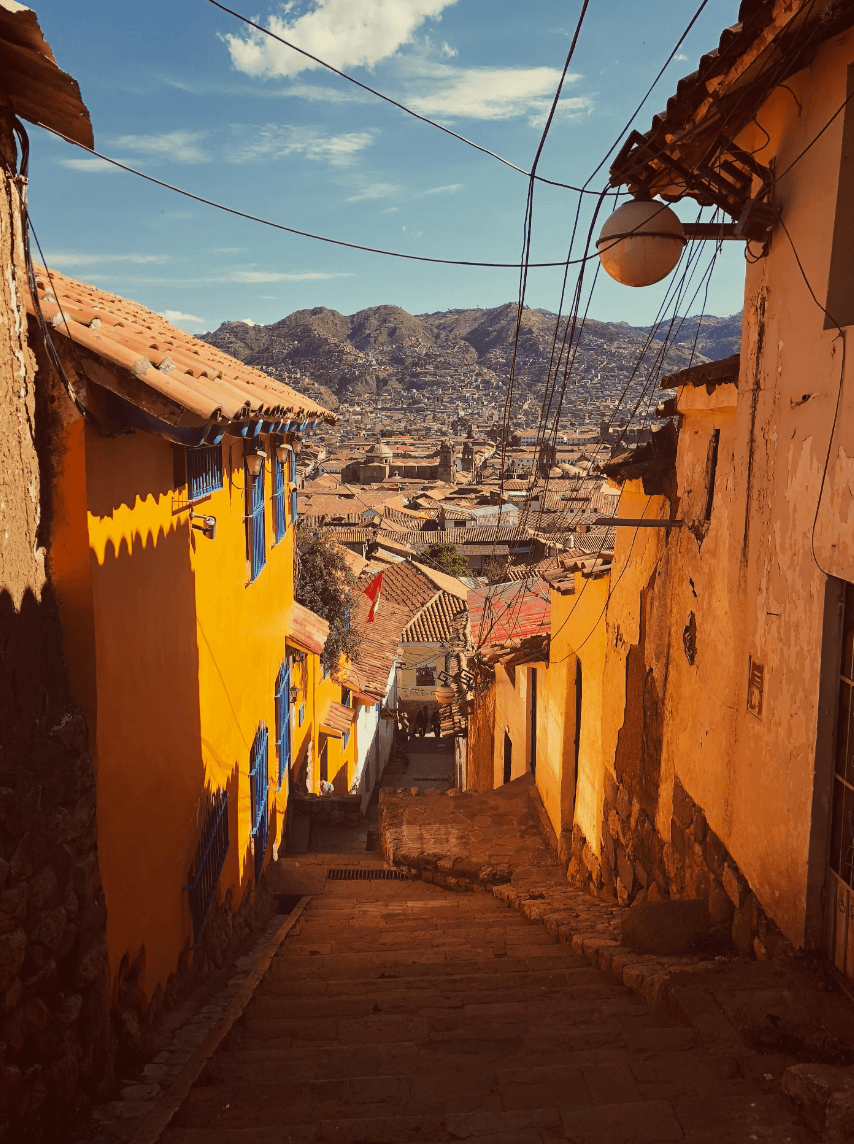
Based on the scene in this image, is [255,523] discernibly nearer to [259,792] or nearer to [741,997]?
[259,792]

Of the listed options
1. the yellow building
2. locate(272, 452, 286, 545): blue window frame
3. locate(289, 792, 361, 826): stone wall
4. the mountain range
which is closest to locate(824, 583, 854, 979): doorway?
the yellow building

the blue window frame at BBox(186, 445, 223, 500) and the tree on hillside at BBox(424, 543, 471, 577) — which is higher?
the blue window frame at BBox(186, 445, 223, 500)

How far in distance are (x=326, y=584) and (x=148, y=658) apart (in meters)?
10.2

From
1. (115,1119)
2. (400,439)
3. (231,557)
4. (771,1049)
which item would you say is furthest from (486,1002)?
(400,439)

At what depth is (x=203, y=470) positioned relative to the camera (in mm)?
6516

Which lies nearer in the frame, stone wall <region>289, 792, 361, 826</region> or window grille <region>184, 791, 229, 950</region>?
window grille <region>184, 791, 229, 950</region>

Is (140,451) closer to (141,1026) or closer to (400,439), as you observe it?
(141,1026)

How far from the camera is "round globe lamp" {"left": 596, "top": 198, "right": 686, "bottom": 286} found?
4.71 metres

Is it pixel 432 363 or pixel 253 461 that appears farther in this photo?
pixel 432 363

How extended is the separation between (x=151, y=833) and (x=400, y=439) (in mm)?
111526

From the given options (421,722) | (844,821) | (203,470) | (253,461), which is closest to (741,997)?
(844,821)

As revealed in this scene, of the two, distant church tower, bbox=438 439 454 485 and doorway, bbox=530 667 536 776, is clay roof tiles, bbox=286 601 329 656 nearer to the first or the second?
doorway, bbox=530 667 536 776

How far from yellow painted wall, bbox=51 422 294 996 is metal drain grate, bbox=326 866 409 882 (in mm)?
3669

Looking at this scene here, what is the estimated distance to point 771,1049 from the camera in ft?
12.0
